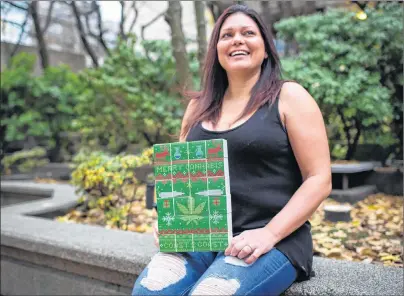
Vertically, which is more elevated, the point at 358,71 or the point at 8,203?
the point at 358,71

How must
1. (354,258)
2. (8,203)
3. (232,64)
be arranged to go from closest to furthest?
(232,64) < (354,258) < (8,203)

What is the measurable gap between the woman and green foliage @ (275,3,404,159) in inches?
151

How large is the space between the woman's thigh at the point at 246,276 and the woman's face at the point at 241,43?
A: 878mm

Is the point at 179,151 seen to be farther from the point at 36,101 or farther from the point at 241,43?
the point at 36,101

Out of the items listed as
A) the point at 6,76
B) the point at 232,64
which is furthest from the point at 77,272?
the point at 6,76

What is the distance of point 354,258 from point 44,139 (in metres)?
10.6

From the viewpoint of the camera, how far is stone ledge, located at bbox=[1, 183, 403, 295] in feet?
6.71

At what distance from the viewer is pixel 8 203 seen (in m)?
6.51

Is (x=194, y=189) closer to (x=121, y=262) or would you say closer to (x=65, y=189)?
(x=121, y=262)

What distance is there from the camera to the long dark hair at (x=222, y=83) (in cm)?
204

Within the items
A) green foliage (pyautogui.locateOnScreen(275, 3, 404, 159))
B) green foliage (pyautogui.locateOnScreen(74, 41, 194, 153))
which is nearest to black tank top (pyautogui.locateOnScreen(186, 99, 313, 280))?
green foliage (pyautogui.locateOnScreen(275, 3, 404, 159))

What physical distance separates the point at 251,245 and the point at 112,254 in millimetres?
1335

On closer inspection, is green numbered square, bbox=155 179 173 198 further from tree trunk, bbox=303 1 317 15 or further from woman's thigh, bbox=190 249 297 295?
tree trunk, bbox=303 1 317 15

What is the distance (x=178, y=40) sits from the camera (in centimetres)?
501
